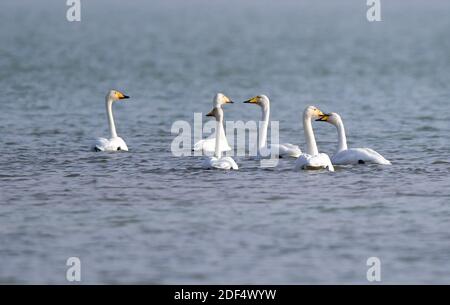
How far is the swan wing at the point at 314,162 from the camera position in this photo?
745 inches

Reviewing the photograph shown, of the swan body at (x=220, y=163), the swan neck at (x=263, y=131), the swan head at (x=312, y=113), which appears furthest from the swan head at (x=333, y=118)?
the swan body at (x=220, y=163)

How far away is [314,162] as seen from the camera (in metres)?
18.9

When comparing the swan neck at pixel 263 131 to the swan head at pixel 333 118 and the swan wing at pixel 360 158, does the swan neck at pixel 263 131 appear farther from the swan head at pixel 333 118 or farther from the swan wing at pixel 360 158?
the swan wing at pixel 360 158

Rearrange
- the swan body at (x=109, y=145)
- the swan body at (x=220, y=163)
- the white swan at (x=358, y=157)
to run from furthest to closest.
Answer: the swan body at (x=109, y=145) → the white swan at (x=358, y=157) → the swan body at (x=220, y=163)

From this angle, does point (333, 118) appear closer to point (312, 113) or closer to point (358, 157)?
point (312, 113)

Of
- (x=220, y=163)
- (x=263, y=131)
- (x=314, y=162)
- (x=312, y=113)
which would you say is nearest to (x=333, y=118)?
(x=312, y=113)

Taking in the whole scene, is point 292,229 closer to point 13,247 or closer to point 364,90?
point 13,247

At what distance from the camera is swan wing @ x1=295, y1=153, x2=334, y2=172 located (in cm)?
1892

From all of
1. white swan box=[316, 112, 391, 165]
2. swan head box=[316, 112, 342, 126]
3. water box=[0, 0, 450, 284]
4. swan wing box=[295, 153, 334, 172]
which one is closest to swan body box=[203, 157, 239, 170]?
water box=[0, 0, 450, 284]

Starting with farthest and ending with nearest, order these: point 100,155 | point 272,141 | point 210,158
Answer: point 272,141, point 100,155, point 210,158

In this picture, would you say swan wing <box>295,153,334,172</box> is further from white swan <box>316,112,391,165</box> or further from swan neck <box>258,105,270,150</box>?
swan neck <box>258,105,270,150</box>

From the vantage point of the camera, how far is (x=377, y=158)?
19656 millimetres

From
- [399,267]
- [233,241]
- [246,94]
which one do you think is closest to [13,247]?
[233,241]

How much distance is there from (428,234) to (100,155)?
7844 mm
